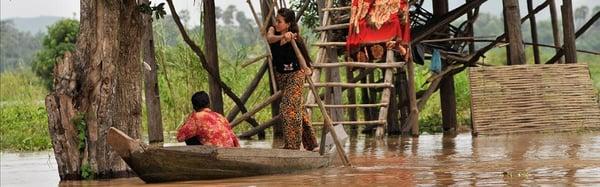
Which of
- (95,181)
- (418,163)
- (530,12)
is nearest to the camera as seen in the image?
(95,181)

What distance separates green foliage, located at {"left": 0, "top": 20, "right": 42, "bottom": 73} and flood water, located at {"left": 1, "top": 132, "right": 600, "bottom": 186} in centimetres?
5596

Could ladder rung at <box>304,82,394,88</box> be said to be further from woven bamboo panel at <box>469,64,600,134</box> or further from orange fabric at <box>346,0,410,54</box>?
woven bamboo panel at <box>469,64,600,134</box>

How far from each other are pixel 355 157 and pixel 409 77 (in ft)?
10.2

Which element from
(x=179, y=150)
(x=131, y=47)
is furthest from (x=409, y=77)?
(x=179, y=150)

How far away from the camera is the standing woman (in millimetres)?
11508

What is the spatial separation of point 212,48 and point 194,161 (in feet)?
21.2

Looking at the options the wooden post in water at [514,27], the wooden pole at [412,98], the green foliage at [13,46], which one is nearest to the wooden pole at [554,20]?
the wooden post in water at [514,27]

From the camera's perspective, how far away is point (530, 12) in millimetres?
17750

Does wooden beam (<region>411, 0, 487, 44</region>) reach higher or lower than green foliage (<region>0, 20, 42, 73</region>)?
lower

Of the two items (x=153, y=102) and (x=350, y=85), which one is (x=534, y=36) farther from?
(x=153, y=102)

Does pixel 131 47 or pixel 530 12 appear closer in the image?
pixel 131 47

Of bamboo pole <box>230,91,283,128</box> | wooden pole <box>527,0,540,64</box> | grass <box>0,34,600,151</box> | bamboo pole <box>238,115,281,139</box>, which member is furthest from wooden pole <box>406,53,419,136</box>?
wooden pole <box>527,0,540,64</box>

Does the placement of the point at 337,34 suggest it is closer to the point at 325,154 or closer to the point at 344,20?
the point at 344,20

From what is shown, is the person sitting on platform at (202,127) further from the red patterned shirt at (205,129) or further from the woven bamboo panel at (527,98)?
the woven bamboo panel at (527,98)
